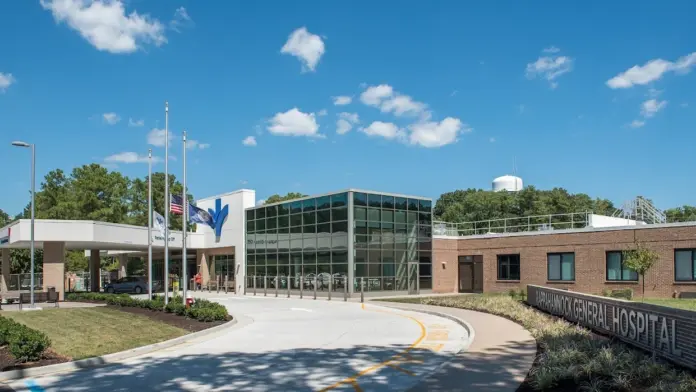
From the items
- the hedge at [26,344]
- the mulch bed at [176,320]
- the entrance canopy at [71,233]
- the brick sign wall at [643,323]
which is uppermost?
the entrance canopy at [71,233]

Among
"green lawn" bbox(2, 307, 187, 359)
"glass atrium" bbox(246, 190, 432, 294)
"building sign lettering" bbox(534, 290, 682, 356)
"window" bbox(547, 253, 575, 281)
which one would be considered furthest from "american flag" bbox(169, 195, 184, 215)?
"window" bbox(547, 253, 575, 281)

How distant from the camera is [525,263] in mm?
39156

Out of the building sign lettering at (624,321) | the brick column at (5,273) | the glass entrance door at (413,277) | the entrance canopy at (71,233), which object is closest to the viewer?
the building sign lettering at (624,321)

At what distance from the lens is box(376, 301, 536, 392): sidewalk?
1001cm

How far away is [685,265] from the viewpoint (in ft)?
102

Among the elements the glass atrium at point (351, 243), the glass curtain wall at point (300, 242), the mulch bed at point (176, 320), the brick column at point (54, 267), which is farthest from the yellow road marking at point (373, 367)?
the brick column at point (54, 267)

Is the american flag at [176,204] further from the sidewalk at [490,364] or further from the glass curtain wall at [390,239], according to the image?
the sidewalk at [490,364]

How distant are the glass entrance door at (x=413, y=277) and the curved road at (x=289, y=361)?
20121 mm

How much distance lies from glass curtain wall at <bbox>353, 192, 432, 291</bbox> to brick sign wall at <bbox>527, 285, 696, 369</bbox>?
21555 millimetres

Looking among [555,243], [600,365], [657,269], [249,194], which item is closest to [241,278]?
[249,194]

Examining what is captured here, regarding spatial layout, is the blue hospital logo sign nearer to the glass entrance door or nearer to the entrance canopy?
the entrance canopy

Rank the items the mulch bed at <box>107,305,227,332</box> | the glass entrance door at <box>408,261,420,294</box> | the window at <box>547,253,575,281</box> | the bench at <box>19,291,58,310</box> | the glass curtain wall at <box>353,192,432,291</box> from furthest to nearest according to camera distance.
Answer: the glass entrance door at <box>408,261,420,294</box> < the glass curtain wall at <box>353,192,432,291</box> < the window at <box>547,253,575,281</box> < the bench at <box>19,291,58,310</box> < the mulch bed at <box>107,305,227,332</box>

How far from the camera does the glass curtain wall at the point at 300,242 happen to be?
39844mm

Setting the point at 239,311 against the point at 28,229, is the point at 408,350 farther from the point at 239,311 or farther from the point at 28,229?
the point at 28,229
